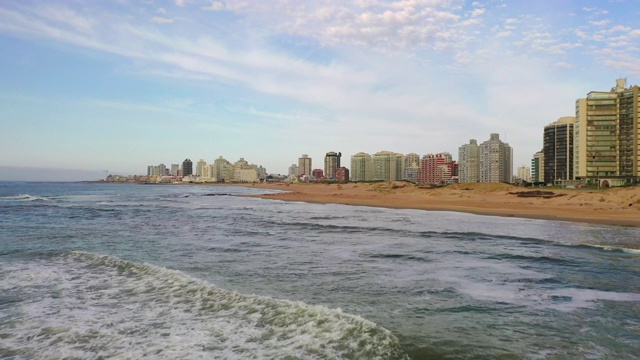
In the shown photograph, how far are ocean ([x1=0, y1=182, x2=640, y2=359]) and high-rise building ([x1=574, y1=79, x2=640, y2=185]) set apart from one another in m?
101

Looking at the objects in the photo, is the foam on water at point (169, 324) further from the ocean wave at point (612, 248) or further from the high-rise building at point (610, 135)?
the high-rise building at point (610, 135)

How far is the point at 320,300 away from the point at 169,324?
3.33 m

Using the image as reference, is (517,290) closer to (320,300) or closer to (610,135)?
(320,300)

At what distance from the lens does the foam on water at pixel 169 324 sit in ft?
21.3

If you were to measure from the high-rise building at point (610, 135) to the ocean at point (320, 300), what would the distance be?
101m

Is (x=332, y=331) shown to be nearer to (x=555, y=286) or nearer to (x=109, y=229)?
(x=555, y=286)

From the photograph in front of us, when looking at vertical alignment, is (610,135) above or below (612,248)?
above

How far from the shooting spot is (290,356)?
20.5 ft

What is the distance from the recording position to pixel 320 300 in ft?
30.5

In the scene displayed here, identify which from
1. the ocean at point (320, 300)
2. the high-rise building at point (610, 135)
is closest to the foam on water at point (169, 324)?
Answer: the ocean at point (320, 300)

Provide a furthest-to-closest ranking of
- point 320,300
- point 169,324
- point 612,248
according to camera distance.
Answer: point 612,248 < point 320,300 < point 169,324

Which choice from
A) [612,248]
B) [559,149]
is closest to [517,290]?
[612,248]

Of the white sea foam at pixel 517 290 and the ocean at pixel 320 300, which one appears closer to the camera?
the ocean at pixel 320 300

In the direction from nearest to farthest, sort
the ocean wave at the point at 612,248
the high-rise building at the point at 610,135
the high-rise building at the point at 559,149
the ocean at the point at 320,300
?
the ocean at the point at 320,300
the ocean wave at the point at 612,248
the high-rise building at the point at 610,135
the high-rise building at the point at 559,149
